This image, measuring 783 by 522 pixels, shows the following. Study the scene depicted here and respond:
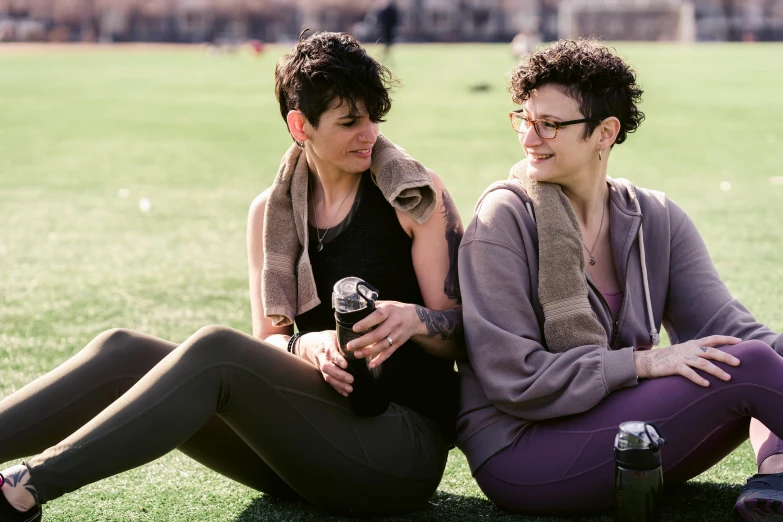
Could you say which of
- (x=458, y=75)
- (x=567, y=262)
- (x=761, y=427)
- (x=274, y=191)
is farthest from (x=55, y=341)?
(x=458, y=75)

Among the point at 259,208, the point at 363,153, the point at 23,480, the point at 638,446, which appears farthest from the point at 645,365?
the point at 23,480

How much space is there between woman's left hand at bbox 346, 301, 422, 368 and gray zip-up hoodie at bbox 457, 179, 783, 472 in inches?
6.9

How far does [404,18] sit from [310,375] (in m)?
89.8

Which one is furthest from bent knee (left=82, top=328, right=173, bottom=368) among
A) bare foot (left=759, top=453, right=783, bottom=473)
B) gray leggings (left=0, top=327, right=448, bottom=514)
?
bare foot (left=759, top=453, right=783, bottom=473)

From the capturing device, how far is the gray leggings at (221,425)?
8.69 ft

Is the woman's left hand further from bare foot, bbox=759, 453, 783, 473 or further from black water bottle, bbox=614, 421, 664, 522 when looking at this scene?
bare foot, bbox=759, 453, 783, 473

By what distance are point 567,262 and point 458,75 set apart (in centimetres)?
2867

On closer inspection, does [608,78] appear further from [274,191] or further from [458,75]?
[458,75]

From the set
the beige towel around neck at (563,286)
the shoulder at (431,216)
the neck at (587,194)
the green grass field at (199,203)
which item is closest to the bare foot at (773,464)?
the green grass field at (199,203)

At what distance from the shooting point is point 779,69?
31.7 meters

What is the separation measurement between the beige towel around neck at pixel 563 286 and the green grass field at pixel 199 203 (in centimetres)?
56

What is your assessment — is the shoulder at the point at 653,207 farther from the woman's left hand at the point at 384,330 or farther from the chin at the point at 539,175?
the woman's left hand at the point at 384,330

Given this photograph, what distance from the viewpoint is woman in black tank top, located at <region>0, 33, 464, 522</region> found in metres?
2.69

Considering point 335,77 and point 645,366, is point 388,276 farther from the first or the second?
point 645,366
